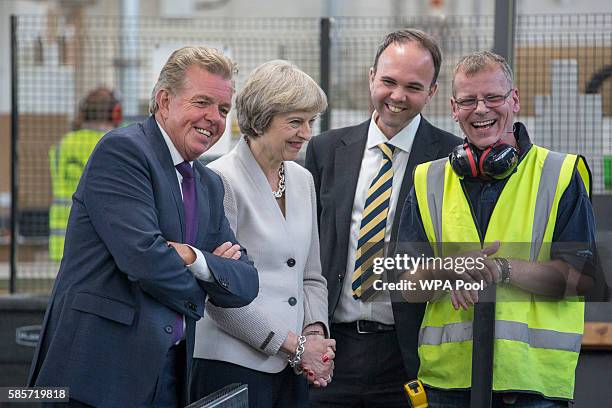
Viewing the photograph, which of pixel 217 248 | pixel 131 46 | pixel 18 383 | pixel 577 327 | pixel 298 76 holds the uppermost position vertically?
pixel 131 46

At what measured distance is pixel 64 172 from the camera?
24.9 ft

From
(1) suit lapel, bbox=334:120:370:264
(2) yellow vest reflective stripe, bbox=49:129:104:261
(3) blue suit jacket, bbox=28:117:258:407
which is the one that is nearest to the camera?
(3) blue suit jacket, bbox=28:117:258:407

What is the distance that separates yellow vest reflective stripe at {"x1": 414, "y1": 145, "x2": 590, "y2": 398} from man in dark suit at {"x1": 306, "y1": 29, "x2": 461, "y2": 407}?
44cm

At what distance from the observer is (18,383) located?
6.29 m

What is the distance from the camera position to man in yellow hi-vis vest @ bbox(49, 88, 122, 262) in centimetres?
752

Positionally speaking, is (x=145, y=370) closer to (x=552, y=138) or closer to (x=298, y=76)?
(x=298, y=76)

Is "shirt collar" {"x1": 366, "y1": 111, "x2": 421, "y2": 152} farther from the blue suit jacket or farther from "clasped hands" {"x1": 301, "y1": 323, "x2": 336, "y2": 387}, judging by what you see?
the blue suit jacket

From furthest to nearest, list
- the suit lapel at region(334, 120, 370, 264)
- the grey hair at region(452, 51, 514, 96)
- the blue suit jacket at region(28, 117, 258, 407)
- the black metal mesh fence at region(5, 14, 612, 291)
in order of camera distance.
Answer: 1. the black metal mesh fence at region(5, 14, 612, 291)
2. the suit lapel at region(334, 120, 370, 264)
3. the grey hair at region(452, 51, 514, 96)
4. the blue suit jacket at region(28, 117, 258, 407)

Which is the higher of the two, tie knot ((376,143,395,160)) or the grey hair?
the grey hair

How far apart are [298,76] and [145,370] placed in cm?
116

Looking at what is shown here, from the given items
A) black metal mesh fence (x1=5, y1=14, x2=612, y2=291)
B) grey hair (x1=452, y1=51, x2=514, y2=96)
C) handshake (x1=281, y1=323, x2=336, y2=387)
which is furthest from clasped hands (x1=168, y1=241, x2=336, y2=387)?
black metal mesh fence (x1=5, y1=14, x2=612, y2=291)

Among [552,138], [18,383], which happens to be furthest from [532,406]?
[18,383]

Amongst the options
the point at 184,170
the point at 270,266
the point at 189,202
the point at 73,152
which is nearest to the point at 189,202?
the point at 189,202

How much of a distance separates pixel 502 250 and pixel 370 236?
781 mm
